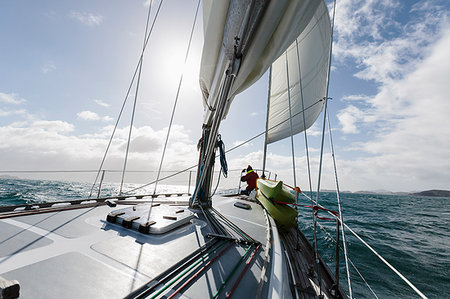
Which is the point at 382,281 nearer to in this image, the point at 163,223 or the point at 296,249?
the point at 296,249

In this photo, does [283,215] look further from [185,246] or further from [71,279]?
[71,279]

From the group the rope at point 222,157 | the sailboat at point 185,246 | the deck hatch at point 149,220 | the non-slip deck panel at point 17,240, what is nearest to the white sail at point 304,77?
the rope at point 222,157

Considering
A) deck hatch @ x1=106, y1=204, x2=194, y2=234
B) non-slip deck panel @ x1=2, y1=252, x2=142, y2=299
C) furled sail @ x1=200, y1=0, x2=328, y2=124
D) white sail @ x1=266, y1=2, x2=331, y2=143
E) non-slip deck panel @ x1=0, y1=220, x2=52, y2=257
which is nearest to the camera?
non-slip deck panel @ x1=2, y1=252, x2=142, y2=299

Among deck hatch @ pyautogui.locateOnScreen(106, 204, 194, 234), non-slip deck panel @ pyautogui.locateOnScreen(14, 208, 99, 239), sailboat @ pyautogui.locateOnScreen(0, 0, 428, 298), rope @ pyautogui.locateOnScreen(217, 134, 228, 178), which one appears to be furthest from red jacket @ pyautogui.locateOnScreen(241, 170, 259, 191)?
non-slip deck panel @ pyautogui.locateOnScreen(14, 208, 99, 239)

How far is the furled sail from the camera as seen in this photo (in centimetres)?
167

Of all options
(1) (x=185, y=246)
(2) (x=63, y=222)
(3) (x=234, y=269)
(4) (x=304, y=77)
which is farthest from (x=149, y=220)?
(4) (x=304, y=77)

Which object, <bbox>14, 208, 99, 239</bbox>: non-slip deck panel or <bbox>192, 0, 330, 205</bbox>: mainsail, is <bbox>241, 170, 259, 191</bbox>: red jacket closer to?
<bbox>192, 0, 330, 205</bbox>: mainsail

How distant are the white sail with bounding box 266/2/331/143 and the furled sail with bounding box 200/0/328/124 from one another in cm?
278

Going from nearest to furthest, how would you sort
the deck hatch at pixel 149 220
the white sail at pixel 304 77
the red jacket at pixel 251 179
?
1. the deck hatch at pixel 149 220
2. the white sail at pixel 304 77
3. the red jacket at pixel 251 179

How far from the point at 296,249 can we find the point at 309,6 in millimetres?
3023

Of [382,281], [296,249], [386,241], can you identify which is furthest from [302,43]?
[386,241]

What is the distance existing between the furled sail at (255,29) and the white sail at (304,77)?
278cm

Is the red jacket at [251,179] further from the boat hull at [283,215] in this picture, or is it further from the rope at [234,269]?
the rope at [234,269]

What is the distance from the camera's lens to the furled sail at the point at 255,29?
5.48 ft
